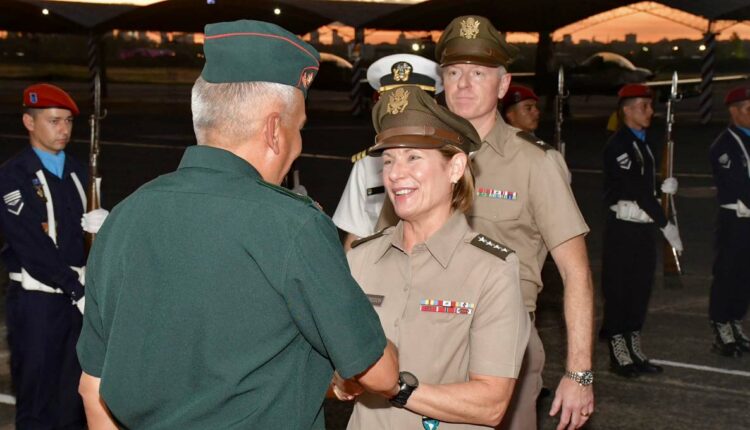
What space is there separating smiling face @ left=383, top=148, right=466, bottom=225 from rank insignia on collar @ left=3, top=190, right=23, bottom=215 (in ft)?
11.2

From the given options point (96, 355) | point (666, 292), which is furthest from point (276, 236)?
point (666, 292)

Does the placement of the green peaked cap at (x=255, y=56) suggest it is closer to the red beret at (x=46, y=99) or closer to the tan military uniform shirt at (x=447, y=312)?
the tan military uniform shirt at (x=447, y=312)

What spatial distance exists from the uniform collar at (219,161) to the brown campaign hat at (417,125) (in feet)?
2.93

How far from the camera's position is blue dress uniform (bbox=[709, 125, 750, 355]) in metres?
8.79

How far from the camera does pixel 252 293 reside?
7.91 ft

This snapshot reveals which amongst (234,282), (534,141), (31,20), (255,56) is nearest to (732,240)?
(534,141)

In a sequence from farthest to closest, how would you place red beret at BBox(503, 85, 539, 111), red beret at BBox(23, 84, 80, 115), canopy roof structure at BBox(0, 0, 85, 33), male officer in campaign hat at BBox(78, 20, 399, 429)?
canopy roof structure at BBox(0, 0, 85, 33) < red beret at BBox(503, 85, 539, 111) < red beret at BBox(23, 84, 80, 115) < male officer in campaign hat at BBox(78, 20, 399, 429)

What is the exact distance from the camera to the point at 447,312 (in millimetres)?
3277

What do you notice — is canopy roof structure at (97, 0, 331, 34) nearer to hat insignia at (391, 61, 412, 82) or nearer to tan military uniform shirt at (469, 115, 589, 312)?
hat insignia at (391, 61, 412, 82)

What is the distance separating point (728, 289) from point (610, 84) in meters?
35.5

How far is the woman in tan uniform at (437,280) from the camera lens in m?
3.13

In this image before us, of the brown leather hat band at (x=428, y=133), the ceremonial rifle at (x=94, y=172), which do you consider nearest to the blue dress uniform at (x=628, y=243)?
the ceremonial rifle at (x=94, y=172)

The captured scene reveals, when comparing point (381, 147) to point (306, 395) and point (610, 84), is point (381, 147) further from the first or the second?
point (610, 84)

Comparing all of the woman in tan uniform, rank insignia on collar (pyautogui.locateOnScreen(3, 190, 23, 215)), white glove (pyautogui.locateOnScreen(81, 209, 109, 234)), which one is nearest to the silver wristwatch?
the woman in tan uniform
